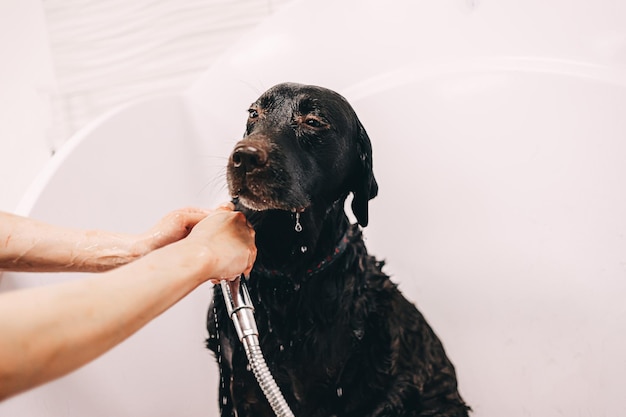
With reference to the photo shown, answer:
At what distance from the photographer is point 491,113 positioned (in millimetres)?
1512

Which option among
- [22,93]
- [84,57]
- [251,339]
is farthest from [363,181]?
[22,93]

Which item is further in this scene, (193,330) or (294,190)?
(193,330)

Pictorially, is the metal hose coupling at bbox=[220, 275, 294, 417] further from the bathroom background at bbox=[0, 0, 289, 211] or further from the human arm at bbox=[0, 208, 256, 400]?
the bathroom background at bbox=[0, 0, 289, 211]

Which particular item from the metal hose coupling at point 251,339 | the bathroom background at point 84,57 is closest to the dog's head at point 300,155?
the metal hose coupling at point 251,339

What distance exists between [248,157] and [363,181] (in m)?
0.33

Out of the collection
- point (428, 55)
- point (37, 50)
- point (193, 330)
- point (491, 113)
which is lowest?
point (193, 330)

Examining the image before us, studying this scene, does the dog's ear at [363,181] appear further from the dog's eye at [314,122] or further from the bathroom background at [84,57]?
the bathroom background at [84,57]

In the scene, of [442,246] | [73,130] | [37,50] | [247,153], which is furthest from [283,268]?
[37,50]

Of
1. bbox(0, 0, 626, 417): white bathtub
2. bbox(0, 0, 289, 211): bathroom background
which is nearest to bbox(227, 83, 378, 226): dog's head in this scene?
bbox(0, 0, 626, 417): white bathtub

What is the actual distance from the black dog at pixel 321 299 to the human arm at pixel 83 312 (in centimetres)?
35

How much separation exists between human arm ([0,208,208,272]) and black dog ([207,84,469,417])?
17cm

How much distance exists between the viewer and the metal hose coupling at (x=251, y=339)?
0.89 m

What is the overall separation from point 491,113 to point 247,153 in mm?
855

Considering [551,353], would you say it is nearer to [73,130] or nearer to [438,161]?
[438,161]
